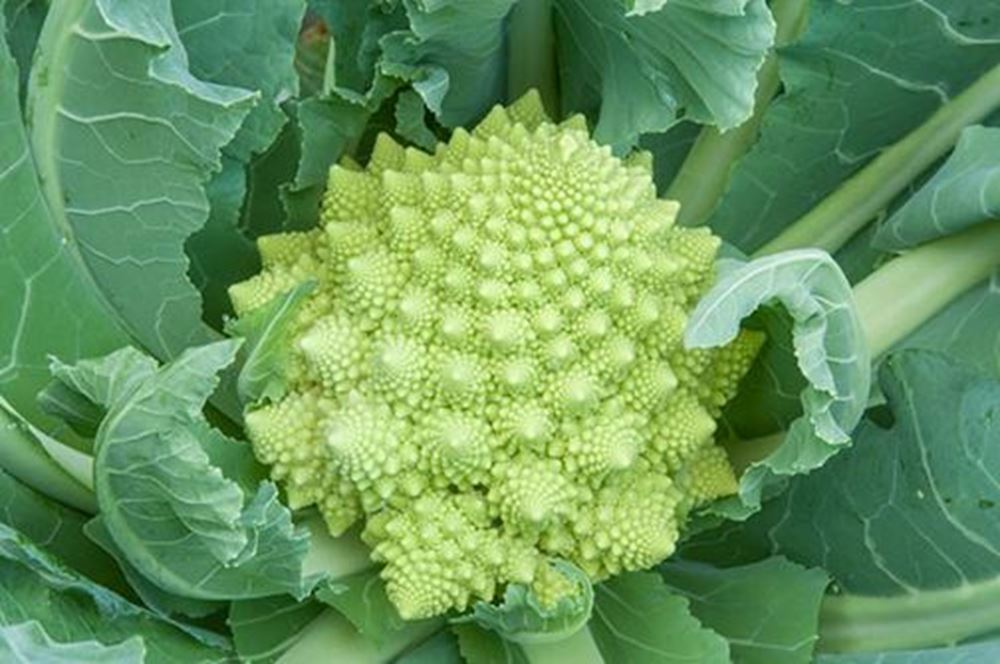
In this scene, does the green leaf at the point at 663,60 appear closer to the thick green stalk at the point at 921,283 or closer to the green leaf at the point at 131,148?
the thick green stalk at the point at 921,283

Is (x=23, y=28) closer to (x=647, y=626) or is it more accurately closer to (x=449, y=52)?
(x=449, y=52)

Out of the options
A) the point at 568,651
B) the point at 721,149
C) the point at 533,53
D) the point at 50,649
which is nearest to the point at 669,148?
the point at 721,149

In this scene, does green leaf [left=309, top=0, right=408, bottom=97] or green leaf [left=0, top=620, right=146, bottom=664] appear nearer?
green leaf [left=0, top=620, right=146, bottom=664]

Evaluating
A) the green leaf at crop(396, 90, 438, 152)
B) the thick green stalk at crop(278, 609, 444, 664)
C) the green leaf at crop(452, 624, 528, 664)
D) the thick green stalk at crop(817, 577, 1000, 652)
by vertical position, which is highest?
the green leaf at crop(396, 90, 438, 152)

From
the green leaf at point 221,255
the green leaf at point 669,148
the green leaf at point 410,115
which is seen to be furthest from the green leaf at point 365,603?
the green leaf at point 669,148

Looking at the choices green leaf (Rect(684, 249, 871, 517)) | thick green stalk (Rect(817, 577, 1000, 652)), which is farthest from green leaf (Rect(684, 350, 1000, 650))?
green leaf (Rect(684, 249, 871, 517))

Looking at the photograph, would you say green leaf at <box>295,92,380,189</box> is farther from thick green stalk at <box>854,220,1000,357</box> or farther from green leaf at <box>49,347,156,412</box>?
thick green stalk at <box>854,220,1000,357</box>
